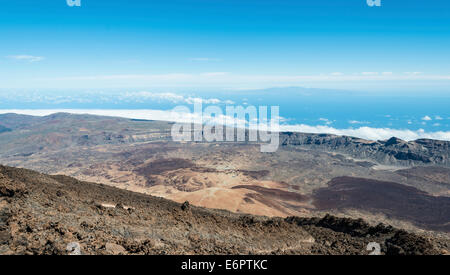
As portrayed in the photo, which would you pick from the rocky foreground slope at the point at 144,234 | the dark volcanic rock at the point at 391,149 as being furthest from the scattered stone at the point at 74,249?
the dark volcanic rock at the point at 391,149

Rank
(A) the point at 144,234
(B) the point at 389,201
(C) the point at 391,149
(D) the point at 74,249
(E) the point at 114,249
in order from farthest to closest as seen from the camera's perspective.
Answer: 1. (C) the point at 391,149
2. (B) the point at 389,201
3. (A) the point at 144,234
4. (E) the point at 114,249
5. (D) the point at 74,249

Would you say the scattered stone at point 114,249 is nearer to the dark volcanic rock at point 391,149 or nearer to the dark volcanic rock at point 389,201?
the dark volcanic rock at point 389,201

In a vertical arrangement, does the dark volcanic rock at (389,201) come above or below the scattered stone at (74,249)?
below

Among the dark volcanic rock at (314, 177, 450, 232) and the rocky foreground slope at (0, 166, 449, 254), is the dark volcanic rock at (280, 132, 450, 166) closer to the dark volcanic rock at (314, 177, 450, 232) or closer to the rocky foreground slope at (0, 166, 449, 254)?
the dark volcanic rock at (314, 177, 450, 232)

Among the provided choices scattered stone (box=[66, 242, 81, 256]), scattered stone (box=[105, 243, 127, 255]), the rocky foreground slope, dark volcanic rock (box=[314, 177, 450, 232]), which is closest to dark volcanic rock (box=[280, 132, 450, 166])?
dark volcanic rock (box=[314, 177, 450, 232])

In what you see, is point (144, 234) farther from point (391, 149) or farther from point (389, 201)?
point (391, 149)

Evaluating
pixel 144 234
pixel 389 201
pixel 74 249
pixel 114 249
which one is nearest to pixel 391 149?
pixel 389 201
